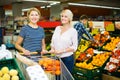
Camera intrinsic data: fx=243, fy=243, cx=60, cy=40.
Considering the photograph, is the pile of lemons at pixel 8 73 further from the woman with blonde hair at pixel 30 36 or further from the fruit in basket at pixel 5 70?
the woman with blonde hair at pixel 30 36

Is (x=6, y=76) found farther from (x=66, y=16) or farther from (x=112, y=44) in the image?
(x=112, y=44)

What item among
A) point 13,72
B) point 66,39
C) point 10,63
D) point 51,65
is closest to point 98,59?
point 66,39

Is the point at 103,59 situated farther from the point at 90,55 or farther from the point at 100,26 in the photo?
the point at 100,26

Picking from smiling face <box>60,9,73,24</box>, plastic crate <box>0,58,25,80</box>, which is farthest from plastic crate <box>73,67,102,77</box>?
plastic crate <box>0,58,25,80</box>

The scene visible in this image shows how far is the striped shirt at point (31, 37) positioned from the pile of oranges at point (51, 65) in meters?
0.87

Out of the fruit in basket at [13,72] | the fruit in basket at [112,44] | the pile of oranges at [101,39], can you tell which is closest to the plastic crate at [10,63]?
the fruit in basket at [13,72]

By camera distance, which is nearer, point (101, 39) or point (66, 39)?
point (66, 39)

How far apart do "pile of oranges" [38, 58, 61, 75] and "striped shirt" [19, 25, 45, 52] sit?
0.87 m

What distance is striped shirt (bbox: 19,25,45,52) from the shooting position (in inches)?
132

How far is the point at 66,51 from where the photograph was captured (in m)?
3.27

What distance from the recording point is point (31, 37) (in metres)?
3.37

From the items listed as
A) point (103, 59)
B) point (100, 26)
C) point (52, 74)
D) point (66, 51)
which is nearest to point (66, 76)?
point (52, 74)

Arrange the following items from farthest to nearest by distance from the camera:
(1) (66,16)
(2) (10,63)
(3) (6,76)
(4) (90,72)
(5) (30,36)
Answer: (4) (90,72) < (5) (30,36) < (1) (66,16) < (2) (10,63) < (3) (6,76)

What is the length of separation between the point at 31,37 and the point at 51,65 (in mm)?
991
